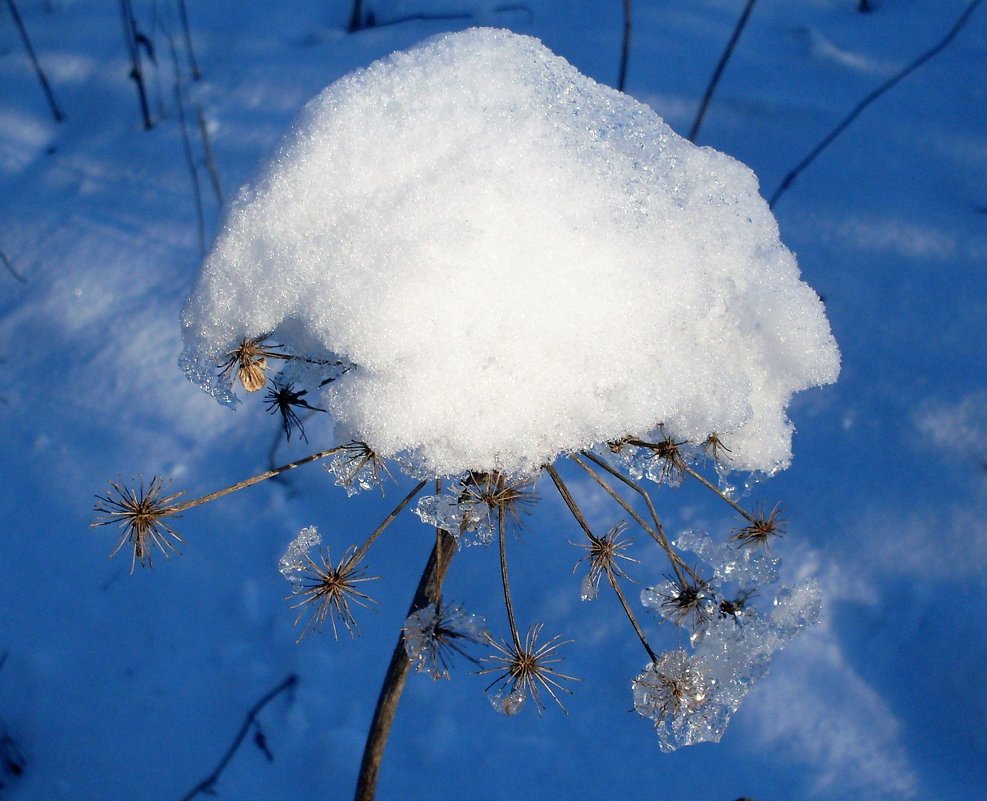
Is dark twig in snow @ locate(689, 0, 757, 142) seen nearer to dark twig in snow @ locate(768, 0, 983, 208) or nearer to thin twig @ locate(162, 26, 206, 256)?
dark twig in snow @ locate(768, 0, 983, 208)

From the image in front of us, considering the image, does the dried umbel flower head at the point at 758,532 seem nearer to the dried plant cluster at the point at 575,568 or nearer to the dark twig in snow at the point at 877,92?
the dried plant cluster at the point at 575,568

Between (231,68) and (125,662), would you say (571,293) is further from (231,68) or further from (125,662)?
(231,68)

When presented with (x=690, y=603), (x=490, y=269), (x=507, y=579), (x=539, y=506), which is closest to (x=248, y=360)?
(x=490, y=269)

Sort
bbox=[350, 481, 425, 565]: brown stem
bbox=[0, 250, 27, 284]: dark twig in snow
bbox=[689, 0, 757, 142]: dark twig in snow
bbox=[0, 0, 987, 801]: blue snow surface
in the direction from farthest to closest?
bbox=[0, 250, 27, 284]: dark twig in snow, bbox=[689, 0, 757, 142]: dark twig in snow, bbox=[0, 0, 987, 801]: blue snow surface, bbox=[350, 481, 425, 565]: brown stem

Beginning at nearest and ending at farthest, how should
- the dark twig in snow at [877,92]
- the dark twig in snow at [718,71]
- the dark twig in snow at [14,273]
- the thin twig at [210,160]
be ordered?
the dark twig in snow at [718,71]
the dark twig in snow at [877,92]
the thin twig at [210,160]
the dark twig in snow at [14,273]

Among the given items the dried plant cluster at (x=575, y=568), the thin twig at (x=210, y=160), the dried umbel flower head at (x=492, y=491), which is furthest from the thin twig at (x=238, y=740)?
the thin twig at (x=210, y=160)

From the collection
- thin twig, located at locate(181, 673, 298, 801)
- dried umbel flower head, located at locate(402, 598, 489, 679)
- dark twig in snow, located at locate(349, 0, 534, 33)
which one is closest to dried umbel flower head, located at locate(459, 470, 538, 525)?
dried umbel flower head, located at locate(402, 598, 489, 679)
